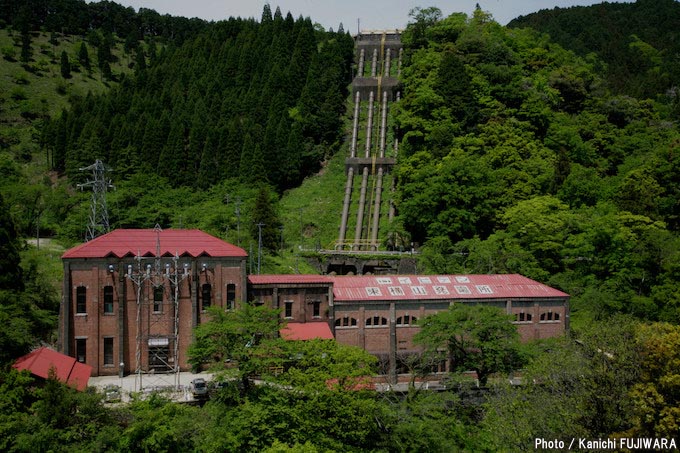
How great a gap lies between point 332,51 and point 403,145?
27.4 meters

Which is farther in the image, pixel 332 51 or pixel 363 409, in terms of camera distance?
pixel 332 51

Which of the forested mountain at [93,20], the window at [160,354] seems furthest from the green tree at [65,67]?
the window at [160,354]

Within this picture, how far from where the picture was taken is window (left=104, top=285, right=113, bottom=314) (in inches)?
1662

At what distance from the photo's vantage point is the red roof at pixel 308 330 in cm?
4253

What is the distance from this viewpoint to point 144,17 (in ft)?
573

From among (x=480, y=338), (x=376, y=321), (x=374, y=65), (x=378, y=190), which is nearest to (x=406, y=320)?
(x=376, y=321)

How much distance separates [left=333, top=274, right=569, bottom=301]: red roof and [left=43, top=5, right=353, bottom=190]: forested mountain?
3253 centimetres

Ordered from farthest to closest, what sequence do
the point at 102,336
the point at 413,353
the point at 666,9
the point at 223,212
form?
the point at 666,9, the point at 223,212, the point at 413,353, the point at 102,336

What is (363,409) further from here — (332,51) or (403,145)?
(332,51)

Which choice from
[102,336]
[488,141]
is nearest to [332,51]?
[488,141]

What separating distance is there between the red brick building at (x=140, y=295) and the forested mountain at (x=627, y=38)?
70006 millimetres

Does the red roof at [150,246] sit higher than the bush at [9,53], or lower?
lower

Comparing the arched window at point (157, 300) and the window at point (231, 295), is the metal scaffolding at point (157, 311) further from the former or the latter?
the window at point (231, 295)

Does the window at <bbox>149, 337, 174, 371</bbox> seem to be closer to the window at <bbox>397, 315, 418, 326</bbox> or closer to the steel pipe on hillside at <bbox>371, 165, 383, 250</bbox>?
the window at <bbox>397, 315, 418, 326</bbox>
